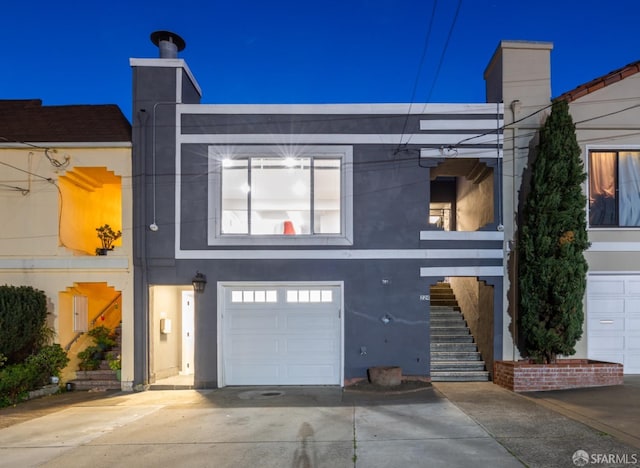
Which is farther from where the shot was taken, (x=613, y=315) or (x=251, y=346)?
(x=613, y=315)

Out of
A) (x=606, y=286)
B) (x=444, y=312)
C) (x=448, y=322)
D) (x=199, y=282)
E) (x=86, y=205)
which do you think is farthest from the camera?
(x=444, y=312)

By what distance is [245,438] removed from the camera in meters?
6.00

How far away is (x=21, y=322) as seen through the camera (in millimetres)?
8594

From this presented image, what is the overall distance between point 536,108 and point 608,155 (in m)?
1.95

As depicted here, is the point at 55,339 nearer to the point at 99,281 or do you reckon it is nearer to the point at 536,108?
the point at 99,281

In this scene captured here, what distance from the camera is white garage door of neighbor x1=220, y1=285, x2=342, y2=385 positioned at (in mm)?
9359

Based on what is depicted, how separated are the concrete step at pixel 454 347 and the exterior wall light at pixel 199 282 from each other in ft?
17.6

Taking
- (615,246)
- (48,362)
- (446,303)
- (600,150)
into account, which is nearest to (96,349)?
(48,362)

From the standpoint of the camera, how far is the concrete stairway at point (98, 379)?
371 inches

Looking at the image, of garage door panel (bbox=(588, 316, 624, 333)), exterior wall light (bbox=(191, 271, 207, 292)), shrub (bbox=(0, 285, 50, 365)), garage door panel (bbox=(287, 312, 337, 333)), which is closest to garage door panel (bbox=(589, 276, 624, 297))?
garage door panel (bbox=(588, 316, 624, 333))

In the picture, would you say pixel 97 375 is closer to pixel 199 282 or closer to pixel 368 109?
pixel 199 282

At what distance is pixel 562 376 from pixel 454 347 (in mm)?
2395

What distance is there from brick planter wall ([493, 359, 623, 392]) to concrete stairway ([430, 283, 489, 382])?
111 centimetres

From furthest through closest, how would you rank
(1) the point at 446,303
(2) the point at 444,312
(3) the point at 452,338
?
1. (1) the point at 446,303
2. (2) the point at 444,312
3. (3) the point at 452,338
